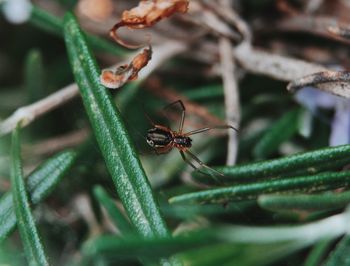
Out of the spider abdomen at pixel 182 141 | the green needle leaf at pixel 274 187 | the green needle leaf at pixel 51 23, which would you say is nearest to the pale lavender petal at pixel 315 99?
the spider abdomen at pixel 182 141

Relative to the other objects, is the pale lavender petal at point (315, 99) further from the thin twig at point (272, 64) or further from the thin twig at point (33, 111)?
the thin twig at point (33, 111)

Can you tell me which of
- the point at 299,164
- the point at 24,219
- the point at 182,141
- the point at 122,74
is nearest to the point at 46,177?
the point at 24,219

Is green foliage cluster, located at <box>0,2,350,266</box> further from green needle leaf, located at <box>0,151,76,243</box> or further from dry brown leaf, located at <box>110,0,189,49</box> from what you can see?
dry brown leaf, located at <box>110,0,189,49</box>

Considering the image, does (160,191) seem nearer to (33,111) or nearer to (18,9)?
(33,111)

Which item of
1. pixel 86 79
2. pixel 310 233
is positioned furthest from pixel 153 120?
pixel 310 233

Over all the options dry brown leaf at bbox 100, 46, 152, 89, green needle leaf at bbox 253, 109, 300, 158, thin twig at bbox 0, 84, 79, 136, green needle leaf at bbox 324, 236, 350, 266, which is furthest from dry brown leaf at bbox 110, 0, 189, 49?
green needle leaf at bbox 324, 236, 350, 266

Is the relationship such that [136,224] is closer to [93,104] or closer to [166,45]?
[93,104]

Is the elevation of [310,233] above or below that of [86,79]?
below
